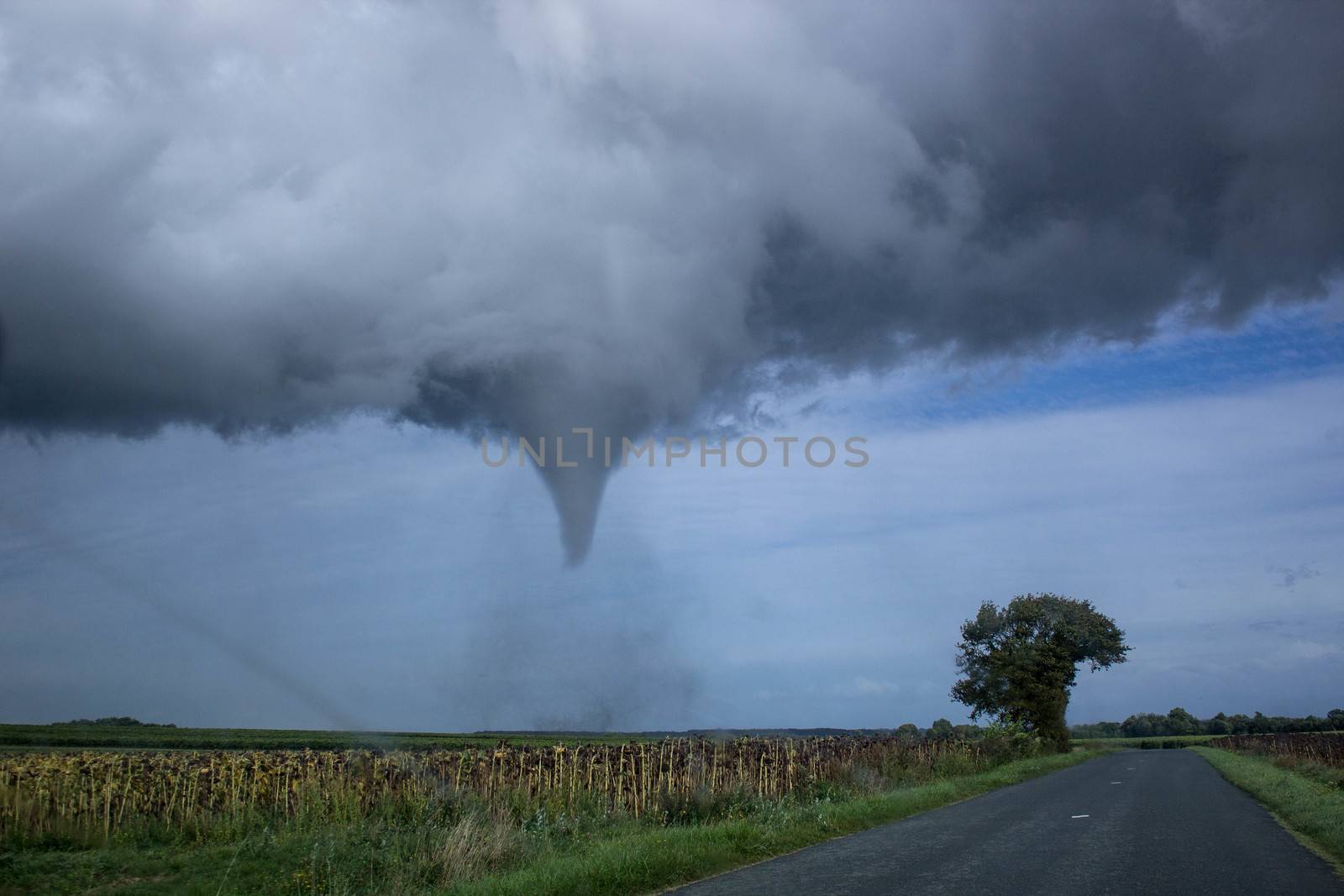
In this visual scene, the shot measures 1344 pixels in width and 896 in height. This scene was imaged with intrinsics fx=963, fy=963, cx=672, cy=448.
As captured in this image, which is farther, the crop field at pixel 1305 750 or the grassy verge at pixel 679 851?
the crop field at pixel 1305 750

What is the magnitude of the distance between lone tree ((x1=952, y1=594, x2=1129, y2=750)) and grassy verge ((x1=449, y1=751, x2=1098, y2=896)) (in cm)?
4525

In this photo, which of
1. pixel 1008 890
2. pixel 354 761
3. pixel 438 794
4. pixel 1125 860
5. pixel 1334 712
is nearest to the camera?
pixel 1008 890

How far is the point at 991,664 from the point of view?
67625mm

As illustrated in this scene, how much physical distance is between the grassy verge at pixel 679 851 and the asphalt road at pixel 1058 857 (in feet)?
1.88

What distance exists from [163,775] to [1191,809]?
2263cm

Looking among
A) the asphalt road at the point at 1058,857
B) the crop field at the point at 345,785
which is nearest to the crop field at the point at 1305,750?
the asphalt road at the point at 1058,857

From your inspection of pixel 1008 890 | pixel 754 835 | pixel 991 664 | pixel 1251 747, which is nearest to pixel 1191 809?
pixel 754 835

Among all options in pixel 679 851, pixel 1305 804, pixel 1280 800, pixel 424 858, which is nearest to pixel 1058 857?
pixel 679 851

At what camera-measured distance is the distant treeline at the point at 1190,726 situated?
15038 centimetres

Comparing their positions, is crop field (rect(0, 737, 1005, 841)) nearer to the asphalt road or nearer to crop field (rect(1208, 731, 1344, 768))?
the asphalt road

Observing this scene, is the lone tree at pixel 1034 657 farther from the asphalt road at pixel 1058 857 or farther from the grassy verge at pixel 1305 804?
the asphalt road at pixel 1058 857

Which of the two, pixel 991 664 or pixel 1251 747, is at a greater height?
pixel 991 664

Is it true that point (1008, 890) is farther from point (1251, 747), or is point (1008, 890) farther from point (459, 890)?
point (1251, 747)

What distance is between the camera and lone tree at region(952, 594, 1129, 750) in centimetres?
6525
